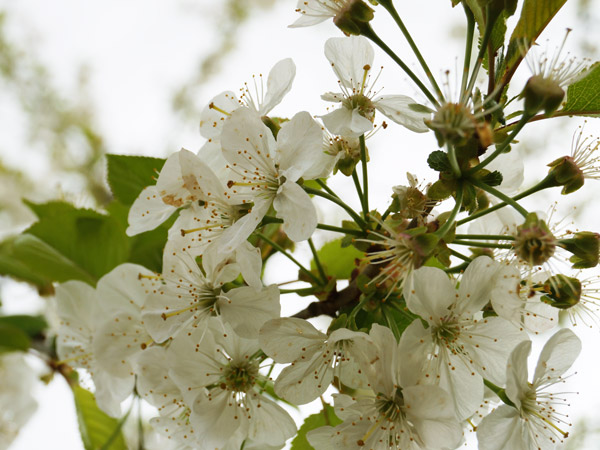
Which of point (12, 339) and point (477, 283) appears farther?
point (12, 339)

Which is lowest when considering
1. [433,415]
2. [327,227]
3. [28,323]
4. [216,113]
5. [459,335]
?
[433,415]

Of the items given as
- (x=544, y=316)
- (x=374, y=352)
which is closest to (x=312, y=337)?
(x=374, y=352)

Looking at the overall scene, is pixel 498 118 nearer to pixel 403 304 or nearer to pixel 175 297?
pixel 403 304

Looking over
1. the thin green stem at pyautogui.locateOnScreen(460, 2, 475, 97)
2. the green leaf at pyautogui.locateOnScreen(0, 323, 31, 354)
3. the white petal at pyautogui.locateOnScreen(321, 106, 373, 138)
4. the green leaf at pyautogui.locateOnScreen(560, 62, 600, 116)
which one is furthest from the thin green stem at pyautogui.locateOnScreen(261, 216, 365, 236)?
the green leaf at pyautogui.locateOnScreen(0, 323, 31, 354)

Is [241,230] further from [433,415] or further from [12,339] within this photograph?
[12,339]

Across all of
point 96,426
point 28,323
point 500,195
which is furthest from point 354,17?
point 28,323

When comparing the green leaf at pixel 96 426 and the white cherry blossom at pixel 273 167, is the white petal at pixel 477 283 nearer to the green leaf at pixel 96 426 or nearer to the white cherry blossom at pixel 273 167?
the white cherry blossom at pixel 273 167
